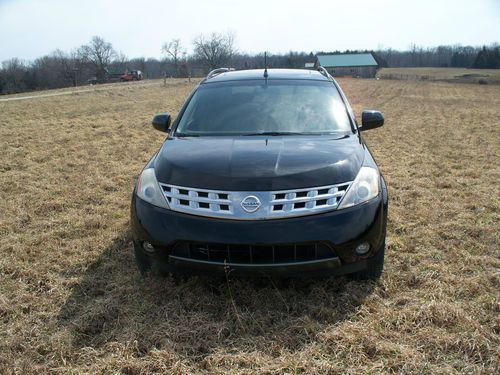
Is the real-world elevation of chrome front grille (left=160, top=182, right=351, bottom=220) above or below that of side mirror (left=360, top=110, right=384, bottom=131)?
below

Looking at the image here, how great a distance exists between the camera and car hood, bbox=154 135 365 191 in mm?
2658

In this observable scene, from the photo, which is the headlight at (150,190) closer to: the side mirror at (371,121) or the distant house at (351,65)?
the side mirror at (371,121)

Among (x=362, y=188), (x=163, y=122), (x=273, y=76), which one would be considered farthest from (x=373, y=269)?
(x=163, y=122)

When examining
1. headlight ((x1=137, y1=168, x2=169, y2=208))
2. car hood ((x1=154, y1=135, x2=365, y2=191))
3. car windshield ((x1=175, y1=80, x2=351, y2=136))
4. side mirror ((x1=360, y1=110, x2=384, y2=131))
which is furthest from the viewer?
side mirror ((x1=360, y1=110, x2=384, y2=131))

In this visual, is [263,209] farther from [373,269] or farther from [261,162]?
[373,269]

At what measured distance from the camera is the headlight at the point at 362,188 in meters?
2.68

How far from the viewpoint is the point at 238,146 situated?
3.16 m

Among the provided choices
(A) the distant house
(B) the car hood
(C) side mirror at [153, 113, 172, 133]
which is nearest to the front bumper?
(B) the car hood

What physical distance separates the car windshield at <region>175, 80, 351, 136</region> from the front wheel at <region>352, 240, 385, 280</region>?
112 cm

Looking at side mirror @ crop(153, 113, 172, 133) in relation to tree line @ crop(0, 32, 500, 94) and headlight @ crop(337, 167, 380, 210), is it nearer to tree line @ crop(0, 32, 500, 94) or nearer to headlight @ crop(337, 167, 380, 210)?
headlight @ crop(337, 167, 380, 210)

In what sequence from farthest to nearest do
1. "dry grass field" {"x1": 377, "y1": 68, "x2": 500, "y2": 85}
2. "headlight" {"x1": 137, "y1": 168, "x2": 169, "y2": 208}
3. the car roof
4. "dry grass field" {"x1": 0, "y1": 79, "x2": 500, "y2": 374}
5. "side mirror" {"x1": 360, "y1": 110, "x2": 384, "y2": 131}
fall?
"dry grass field" {"x1": 377, "y1": 68, "x2": 500, "y2": 85} < the car roof < "side mirror" {"x1": 360, "y1": 110, "x2": 384, "y2": 131} < "headlight" {"x1": 137, "y1": 168, "x2": 169, "y2": 208} < "dry grass field" {"x1": 0, "y1": 79, "x2": 500, "y2": 374}

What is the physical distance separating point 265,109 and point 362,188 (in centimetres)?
142

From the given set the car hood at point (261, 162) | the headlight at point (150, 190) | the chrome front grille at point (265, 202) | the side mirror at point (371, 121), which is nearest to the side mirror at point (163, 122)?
the car hood at point (261, 162)

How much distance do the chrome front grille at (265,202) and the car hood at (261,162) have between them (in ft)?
0.13
